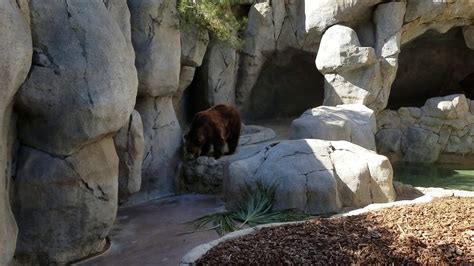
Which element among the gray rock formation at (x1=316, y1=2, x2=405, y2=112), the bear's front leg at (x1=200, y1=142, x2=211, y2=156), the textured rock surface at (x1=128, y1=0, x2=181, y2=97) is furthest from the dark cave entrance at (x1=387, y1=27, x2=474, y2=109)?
the textured rock surface at (x1=128, y1=0, x2=181, y2=97)

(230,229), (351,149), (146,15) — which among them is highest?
(146,15)

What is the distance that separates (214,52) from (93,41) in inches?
264

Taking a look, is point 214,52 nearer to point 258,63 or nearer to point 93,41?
point 258,63

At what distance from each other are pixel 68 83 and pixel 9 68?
99 cm

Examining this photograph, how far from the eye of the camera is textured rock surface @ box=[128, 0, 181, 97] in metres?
8.15

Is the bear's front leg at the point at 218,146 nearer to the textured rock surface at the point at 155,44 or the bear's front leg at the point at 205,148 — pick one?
the bear's front leg at the point at 205,148

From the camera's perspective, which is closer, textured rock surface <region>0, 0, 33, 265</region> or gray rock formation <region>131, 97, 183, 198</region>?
textured rock surface <region>0, 0, 33, 265</region>

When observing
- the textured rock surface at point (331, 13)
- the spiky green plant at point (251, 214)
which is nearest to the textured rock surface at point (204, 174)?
the spiky green plant at point (251, 214)

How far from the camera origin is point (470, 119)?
547 inches

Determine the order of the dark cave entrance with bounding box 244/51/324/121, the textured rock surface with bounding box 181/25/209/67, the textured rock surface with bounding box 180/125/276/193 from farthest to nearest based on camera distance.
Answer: the dark cave entrance with bounding box 244/51/324/121
the textured rock surface with bounding box 181/25/209/67
the textured rock surface with bounding box 180/125/276/193

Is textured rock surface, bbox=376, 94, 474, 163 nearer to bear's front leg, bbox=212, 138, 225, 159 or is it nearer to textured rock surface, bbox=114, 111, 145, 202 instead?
bear's front leg, bbox=212, 138, 225, 159

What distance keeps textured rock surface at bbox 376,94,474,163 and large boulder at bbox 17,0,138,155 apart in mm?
9499

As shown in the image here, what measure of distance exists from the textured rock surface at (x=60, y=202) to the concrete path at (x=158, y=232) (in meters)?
0.33

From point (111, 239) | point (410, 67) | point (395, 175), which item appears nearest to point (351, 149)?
point (111, 239)
